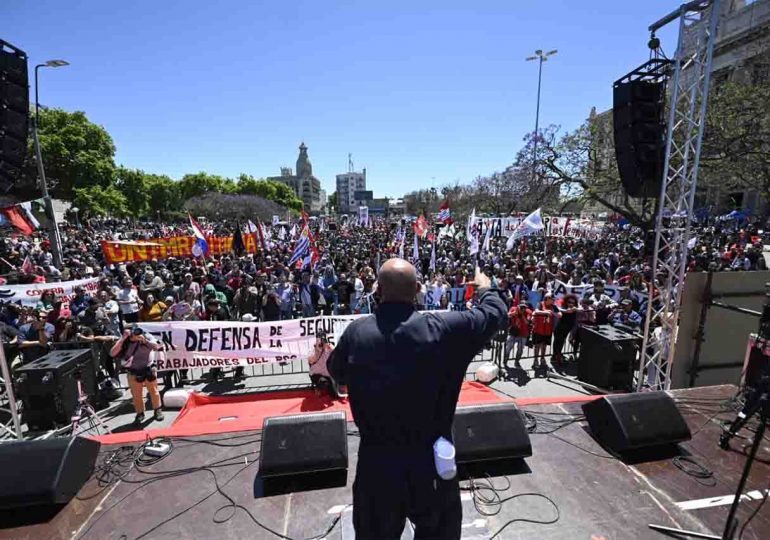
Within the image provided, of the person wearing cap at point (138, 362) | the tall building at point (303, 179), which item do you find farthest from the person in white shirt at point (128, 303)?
the tall building at point (303, 179)

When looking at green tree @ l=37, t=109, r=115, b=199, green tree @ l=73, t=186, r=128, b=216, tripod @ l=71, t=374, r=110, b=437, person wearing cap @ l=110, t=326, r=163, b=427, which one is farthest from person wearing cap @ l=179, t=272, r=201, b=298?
green tree @ l=37, t=109, r=115, b=199

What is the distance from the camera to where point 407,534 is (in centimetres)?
276

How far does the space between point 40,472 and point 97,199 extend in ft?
147

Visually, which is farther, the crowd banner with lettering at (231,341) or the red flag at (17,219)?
the red flag at (17,219)

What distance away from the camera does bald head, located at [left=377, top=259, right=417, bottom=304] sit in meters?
2.14

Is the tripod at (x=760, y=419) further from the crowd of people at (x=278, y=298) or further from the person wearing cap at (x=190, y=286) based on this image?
the person wearing cap at (x=190, y=286)

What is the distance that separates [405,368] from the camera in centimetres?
201

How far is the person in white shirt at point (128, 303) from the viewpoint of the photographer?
10453 millimetres

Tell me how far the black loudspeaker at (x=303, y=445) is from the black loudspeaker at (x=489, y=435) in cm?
116

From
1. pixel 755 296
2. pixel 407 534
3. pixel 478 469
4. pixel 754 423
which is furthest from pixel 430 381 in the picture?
pixel 755 296

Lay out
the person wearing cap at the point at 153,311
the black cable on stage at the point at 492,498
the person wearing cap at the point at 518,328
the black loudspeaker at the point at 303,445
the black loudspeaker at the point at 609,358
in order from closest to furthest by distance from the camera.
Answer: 1. the black cable on stage at the point at 492,498
2. the black loudspeaker at the point at 303,445
3. the black loudspeaker at the point at 609,358
4. the person wearing cap at the point at 518,328
5. the person wearing cap at the point at 153,311

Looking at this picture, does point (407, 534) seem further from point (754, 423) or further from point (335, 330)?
point (335, 330)

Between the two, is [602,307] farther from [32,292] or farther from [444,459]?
[32,292]

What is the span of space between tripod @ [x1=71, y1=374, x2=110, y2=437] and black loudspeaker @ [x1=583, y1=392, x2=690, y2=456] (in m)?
7.74
